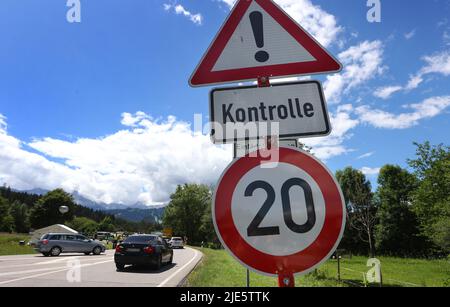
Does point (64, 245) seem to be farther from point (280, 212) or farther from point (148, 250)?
point (280, 212)

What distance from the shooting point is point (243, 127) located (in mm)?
2172

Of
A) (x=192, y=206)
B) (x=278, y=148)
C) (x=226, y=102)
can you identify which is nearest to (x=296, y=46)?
(x=226, y=102)

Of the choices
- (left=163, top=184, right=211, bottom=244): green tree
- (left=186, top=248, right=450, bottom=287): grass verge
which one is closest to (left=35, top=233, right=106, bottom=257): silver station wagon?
(left=186, top=248, right=450, bottom=287): grass verge

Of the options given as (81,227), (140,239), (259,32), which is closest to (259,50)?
(259,32)

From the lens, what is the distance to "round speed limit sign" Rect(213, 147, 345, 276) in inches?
70.7

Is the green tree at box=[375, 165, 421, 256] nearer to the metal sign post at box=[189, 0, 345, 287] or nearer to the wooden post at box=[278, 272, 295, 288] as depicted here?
the metal sign post at box=[189, 0, 345, 287]

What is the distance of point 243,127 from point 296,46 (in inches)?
29.2

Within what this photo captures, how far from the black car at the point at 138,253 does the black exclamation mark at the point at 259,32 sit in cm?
1358

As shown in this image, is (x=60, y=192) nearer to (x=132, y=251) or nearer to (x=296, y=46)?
(x=132, y=251)

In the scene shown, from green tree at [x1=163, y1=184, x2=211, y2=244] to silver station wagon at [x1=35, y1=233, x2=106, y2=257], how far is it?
6207cm

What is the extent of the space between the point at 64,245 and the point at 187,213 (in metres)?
67.4

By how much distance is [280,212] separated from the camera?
1.87 metres
